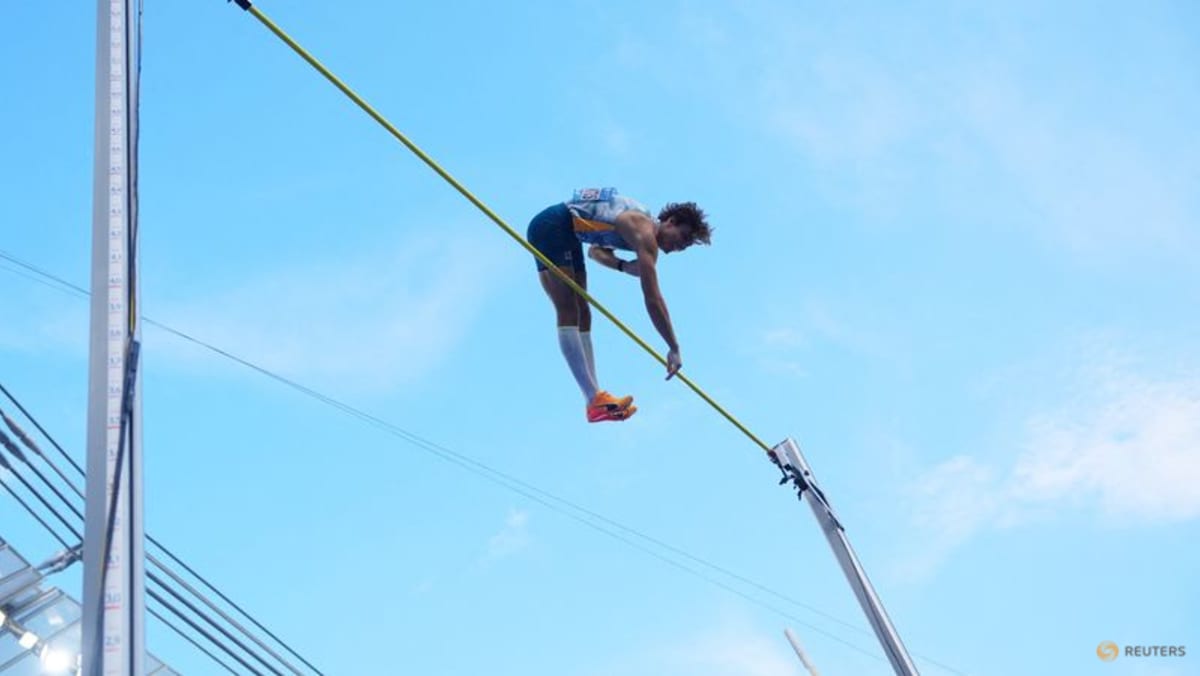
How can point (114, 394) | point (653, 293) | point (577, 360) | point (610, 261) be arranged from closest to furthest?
point (114, 394), point (653, 293), point (577, 360), point (610, 261)

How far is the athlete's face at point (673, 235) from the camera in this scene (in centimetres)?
609

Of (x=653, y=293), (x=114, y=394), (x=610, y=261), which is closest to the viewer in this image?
(x=114, y=394)

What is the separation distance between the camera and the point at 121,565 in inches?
98.8

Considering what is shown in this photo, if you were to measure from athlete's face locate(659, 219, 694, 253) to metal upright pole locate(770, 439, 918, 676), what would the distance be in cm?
130

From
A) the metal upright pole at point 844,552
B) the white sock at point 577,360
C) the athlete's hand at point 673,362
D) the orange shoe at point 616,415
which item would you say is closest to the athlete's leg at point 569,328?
the white sock at point 577,360

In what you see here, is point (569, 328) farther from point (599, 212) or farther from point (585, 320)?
point (599, 212)

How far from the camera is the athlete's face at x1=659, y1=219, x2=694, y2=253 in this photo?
609 cm

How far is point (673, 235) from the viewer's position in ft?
A: 20.0

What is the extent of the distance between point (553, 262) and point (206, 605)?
11.1 feet

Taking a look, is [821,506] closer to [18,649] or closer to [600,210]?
[600,210]

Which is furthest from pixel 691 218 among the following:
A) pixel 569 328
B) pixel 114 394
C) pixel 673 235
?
pixel 114 394

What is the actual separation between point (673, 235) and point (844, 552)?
1969 millimetres

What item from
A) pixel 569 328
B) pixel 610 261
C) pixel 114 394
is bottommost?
pixel 114 394

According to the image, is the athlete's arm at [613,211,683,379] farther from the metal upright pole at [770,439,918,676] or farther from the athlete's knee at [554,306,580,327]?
the metal upright pole at [770,439,918,676]
